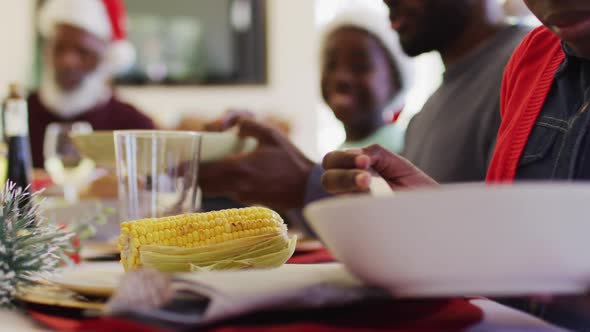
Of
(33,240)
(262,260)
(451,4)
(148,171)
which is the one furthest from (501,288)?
(451,4)

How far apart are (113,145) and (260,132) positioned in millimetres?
278

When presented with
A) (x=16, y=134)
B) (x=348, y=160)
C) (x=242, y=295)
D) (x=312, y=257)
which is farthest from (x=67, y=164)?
(x=242, y=295)

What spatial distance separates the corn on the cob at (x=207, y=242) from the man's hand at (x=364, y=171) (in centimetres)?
6

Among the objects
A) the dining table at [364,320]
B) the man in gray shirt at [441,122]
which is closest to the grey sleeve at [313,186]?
the man in gray shirt at [441,122]

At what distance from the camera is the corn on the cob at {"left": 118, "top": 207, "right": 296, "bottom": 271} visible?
512mm

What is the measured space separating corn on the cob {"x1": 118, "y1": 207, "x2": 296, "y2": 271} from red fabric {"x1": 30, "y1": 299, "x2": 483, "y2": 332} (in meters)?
0.13

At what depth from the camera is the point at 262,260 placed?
53cm

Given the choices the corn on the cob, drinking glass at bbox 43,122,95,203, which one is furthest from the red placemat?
drinking glass at bbox 43,122,95,203

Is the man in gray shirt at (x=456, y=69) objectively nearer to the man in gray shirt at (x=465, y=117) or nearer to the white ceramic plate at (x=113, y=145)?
the man in gray shirt at (x=465, y=117)

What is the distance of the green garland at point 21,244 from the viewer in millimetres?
471

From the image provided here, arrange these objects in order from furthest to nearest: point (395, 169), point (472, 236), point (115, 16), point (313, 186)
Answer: point (115, 16) → point (313, 186) → point (395, 169) → point (472, 236)

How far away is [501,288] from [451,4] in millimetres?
1090

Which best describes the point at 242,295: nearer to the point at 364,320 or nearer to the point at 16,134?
the point at 364,320

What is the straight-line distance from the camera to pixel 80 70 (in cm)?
303
